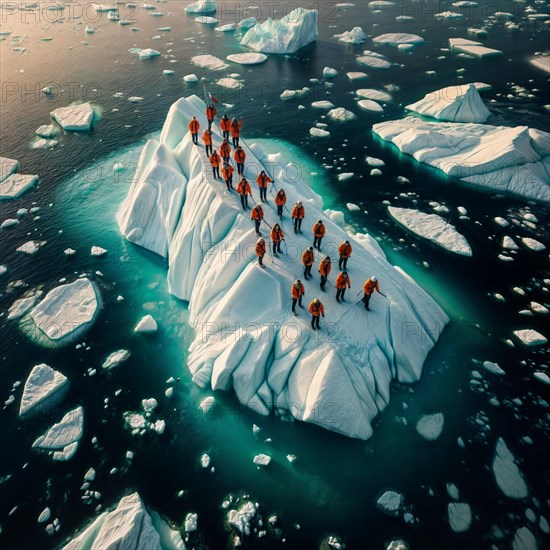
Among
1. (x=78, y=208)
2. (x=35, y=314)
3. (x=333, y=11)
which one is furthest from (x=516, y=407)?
(x=333, y=11)

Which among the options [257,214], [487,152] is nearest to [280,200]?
[257,214]

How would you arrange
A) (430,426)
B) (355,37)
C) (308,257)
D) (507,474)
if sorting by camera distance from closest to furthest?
(507,474) → (430,426) → (308,257) → (355,37)

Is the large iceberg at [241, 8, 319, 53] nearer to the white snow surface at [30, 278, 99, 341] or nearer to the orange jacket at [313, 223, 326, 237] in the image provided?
the white snow surface at [30, 278, 99, 341]

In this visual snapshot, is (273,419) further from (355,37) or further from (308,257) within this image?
(355,37)

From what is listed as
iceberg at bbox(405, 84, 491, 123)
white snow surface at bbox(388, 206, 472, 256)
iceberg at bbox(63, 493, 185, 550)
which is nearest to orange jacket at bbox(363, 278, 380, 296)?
white snow surface at bbox(388, 206, 472, 256)

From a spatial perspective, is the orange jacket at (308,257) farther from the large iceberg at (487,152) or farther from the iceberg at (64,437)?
the large iceberg at (487,152)

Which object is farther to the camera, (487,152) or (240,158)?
(487,152)

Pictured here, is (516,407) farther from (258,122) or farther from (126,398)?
(258,122)
